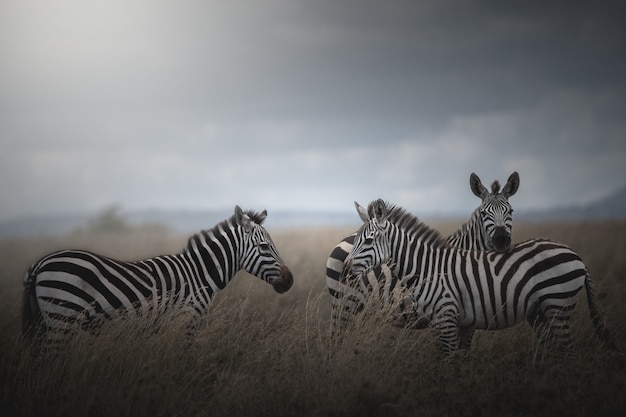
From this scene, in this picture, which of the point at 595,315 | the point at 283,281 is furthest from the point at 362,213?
the point at 595,315

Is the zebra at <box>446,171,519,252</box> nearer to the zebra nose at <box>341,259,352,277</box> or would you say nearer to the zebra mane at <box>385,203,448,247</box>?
the zebra mane at <box>385,203,448,247</box>

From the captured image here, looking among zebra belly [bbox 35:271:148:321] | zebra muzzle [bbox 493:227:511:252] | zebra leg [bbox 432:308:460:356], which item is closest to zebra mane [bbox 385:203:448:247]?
zebra muzzle [bbox 493:227:511:252]

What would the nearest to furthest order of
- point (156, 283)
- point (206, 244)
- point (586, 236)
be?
point (156, 283) < point (206, 244) < point (586, 236)

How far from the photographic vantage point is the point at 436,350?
24.2ft

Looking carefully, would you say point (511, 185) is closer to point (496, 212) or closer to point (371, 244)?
point (496, 212)

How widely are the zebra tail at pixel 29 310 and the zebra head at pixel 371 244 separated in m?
3.94

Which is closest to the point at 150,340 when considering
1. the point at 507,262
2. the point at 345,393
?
the point at 345,393

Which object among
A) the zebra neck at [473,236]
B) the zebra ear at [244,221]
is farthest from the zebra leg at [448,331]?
the zebra ear at [244,221]

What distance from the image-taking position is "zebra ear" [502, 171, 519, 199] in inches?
344

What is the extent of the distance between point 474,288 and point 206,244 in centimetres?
388

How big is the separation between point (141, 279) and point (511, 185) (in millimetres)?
5932

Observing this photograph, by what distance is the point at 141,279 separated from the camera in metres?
7.06

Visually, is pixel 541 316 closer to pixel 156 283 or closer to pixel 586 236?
pixel 156 283

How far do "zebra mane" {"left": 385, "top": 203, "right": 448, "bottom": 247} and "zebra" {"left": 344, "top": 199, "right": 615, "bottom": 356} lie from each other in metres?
0.10
